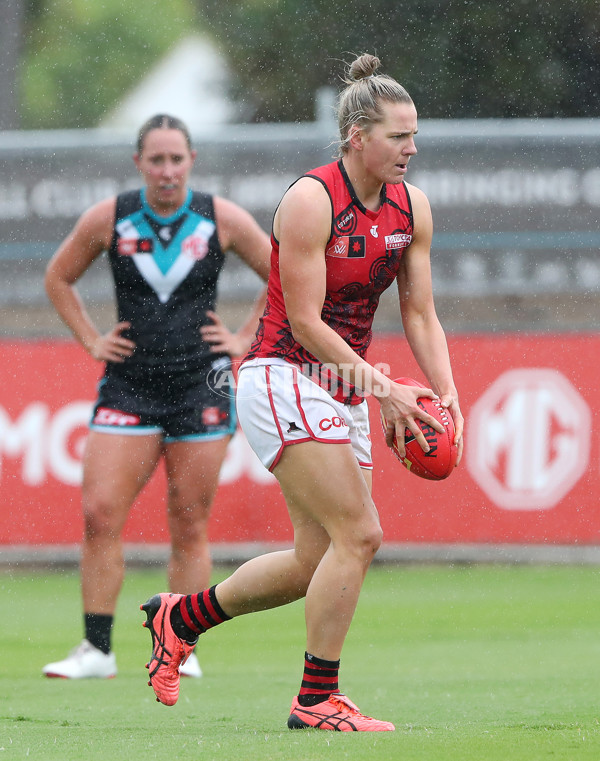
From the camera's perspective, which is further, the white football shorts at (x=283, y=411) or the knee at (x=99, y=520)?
the knee at (x=99, y=520)

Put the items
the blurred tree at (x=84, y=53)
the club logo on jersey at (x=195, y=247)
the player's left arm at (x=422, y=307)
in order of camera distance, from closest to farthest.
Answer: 1. the player's left arm at (x=422, y=307)
2. the club logo on jersey at (x=195, y=247)
3. the blurred tree at (x=84, y=53)

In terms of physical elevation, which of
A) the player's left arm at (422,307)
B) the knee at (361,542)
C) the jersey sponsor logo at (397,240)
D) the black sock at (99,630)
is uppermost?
the jersey sponsor logo at (397,240)

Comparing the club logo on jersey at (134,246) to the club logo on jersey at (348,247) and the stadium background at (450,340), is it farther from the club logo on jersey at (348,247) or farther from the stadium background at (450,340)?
the stadium background at (450,340)

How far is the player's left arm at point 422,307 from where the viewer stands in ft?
14.5

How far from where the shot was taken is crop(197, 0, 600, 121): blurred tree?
1489 cm

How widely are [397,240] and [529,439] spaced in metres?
4.71

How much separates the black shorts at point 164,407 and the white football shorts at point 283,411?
148 centimetres

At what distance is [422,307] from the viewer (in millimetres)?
4535

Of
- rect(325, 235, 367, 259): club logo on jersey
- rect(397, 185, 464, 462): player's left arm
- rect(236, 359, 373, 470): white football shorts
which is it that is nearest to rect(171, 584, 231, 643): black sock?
rect(236, 359, 373, 470): white football shorts

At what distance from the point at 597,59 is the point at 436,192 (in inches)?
243

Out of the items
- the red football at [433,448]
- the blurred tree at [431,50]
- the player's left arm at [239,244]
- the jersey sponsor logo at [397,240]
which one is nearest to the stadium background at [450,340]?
the player's left arm at [239,244]

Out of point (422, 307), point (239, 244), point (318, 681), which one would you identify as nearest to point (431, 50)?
point (239, 244)

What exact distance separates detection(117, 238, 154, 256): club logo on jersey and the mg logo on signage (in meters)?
3.55

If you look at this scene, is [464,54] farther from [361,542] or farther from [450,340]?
[361,542]
